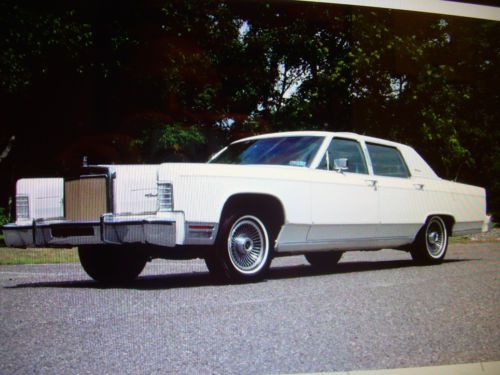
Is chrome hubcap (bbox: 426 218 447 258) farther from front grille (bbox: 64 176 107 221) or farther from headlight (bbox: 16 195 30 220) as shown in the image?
headlight (bbox: 16 195 30 220)

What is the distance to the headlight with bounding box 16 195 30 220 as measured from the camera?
19.4 ft

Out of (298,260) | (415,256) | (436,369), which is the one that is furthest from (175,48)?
(298,260)

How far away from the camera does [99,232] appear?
211 inches

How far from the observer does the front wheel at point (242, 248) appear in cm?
568

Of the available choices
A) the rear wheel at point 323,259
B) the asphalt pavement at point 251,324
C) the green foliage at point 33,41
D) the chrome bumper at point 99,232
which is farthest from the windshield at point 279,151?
the green foliage at point 33,41

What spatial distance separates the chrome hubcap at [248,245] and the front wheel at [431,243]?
2.32 meters

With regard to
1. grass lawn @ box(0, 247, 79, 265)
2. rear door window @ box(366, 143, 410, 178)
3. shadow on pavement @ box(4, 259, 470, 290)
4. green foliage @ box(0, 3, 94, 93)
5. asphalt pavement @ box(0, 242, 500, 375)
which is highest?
Answer: green foliage @ box(0, 3, 94, 93)

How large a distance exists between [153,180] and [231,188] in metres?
0.64

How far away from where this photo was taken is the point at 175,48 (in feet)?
11.9

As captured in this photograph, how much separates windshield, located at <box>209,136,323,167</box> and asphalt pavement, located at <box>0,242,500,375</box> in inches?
42.5

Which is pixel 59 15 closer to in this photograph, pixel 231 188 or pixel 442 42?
pixel 442 42

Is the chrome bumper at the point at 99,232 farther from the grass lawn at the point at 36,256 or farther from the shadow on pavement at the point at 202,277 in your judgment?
the grass lawn at the point at 36,256

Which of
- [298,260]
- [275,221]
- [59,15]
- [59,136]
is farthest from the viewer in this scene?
[298,260]

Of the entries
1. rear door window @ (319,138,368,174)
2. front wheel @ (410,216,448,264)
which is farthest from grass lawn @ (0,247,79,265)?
front wheel @ (410,216,448,264)
